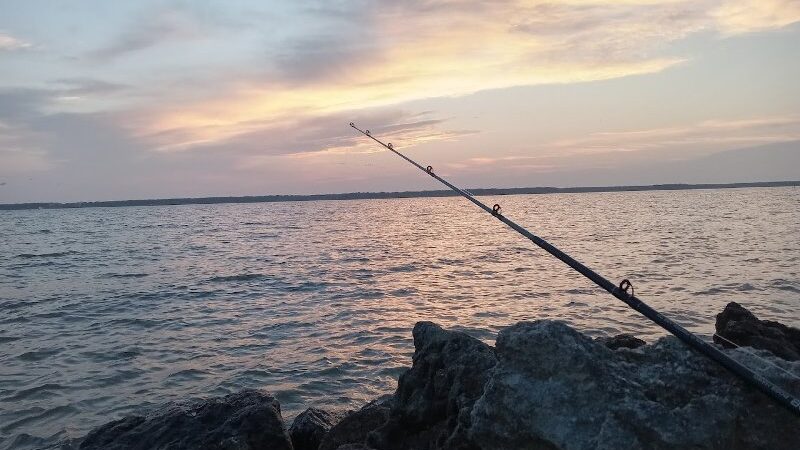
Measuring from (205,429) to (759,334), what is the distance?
8.15m

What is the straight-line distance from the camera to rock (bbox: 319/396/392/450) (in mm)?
6715

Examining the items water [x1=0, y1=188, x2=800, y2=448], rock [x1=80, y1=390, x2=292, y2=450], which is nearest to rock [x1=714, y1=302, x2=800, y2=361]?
water [x1=0, y1=188, x2=800, y2=448]

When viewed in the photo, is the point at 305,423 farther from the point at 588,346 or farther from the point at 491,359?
the point at 588,346

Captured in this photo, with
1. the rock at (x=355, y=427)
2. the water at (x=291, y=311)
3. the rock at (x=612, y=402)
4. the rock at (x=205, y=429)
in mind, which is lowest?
the water at (x=291, y=311)

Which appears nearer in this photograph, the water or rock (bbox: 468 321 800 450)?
rock (bbox: 468 321 800 450)

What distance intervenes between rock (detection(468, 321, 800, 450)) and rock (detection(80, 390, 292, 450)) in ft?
10.7

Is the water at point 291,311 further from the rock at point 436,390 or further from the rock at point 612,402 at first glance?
the rock at point 612,402

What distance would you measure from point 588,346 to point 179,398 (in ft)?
27.7

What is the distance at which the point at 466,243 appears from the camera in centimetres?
4078

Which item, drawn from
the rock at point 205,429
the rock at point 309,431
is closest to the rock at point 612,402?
the rock at point 205,429

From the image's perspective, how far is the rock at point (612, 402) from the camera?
11.8 feet

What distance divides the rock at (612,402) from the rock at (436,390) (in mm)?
1390

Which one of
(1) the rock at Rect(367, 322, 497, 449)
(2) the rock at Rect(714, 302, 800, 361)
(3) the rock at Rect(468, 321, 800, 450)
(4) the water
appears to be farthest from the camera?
(4) the water

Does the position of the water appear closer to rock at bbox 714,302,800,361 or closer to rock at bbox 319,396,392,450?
rock at bbox 319,396,392,450
